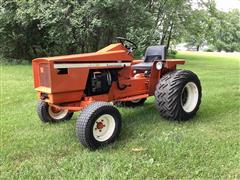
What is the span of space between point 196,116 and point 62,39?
34.0 ft

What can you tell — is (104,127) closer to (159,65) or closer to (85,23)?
(159,65)

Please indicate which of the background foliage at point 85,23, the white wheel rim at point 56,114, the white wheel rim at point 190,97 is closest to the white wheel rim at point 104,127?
the white wheel rim at point 56,114

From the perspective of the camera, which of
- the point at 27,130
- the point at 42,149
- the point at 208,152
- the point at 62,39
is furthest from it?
the point at 62,39

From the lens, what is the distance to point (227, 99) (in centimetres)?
680

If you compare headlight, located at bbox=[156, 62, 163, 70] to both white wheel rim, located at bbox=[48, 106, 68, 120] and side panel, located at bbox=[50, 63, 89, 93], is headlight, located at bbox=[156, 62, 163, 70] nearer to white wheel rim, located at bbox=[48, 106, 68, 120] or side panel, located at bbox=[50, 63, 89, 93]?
side panel, located at bbox=[50, 63, 89, 93]

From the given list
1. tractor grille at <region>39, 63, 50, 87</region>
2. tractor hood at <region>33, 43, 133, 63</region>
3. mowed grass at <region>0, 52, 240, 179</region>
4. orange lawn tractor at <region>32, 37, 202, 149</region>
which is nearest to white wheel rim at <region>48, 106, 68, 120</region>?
orange lawn tractor at <region>32, 37, 202, 149</region>

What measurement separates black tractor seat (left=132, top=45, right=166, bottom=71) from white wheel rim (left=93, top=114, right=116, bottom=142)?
1511 millimetres

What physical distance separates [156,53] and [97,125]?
212 cm

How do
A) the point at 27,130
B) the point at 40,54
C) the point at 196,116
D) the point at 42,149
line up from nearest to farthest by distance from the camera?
the point at 42,149, the point at 27,130, the point at 196,116, the point at 40,54

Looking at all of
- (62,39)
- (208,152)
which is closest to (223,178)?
(208,152)

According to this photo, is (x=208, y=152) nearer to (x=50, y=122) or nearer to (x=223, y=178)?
(x=223, y=178)

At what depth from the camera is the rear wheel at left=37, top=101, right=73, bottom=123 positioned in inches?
203

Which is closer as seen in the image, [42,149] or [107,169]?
[107,169]

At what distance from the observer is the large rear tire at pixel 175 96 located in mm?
4918
